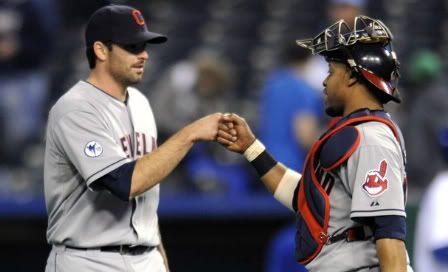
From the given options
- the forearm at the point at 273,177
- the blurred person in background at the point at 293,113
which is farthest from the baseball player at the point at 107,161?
the blurred person in background at the point at 293,113

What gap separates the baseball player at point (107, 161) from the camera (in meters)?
5.03

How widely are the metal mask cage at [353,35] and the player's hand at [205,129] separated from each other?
59 cm

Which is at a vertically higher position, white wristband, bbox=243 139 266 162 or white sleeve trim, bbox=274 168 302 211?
white wristband, bbox=243 139 266 162

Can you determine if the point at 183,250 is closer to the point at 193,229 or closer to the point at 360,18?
the point at 193,229

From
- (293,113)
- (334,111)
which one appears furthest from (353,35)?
(293,113)

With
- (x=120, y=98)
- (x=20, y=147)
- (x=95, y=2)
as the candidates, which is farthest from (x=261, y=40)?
(x=120, y=98)

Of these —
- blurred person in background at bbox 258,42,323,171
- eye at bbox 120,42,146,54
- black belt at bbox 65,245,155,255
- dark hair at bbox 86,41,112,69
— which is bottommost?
black belt at bbox 65,245,155,255

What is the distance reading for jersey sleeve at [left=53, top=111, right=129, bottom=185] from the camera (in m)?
5.02

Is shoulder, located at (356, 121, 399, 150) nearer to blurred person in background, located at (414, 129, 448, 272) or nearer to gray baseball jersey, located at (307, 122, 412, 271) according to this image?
gray baseball jersey, located at (307, 122, 412, 271)

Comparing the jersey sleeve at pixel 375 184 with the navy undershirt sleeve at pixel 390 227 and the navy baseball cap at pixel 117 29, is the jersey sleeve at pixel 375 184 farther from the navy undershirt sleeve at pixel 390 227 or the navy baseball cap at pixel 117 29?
the navy baseball cap at pixel 117 29

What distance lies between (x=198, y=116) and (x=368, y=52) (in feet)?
14.6

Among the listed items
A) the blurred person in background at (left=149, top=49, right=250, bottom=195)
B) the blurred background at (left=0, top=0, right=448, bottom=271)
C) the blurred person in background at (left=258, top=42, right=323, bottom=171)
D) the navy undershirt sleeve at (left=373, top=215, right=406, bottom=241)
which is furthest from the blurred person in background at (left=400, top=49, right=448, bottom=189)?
the navy undershirt sleeve at (left=373, top=215, right=406, bottom=241)

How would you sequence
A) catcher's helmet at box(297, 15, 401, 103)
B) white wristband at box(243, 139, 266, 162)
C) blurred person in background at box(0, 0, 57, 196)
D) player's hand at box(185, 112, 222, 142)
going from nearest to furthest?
catcher's helmet at box(297, 15, 401, 103) < player's hand at box(185, 112, 222, 142) < white wristband at box(243, 139, 266, 162) < blurred person in background at box(0, 0, 57, 196)

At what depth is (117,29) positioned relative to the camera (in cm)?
524
